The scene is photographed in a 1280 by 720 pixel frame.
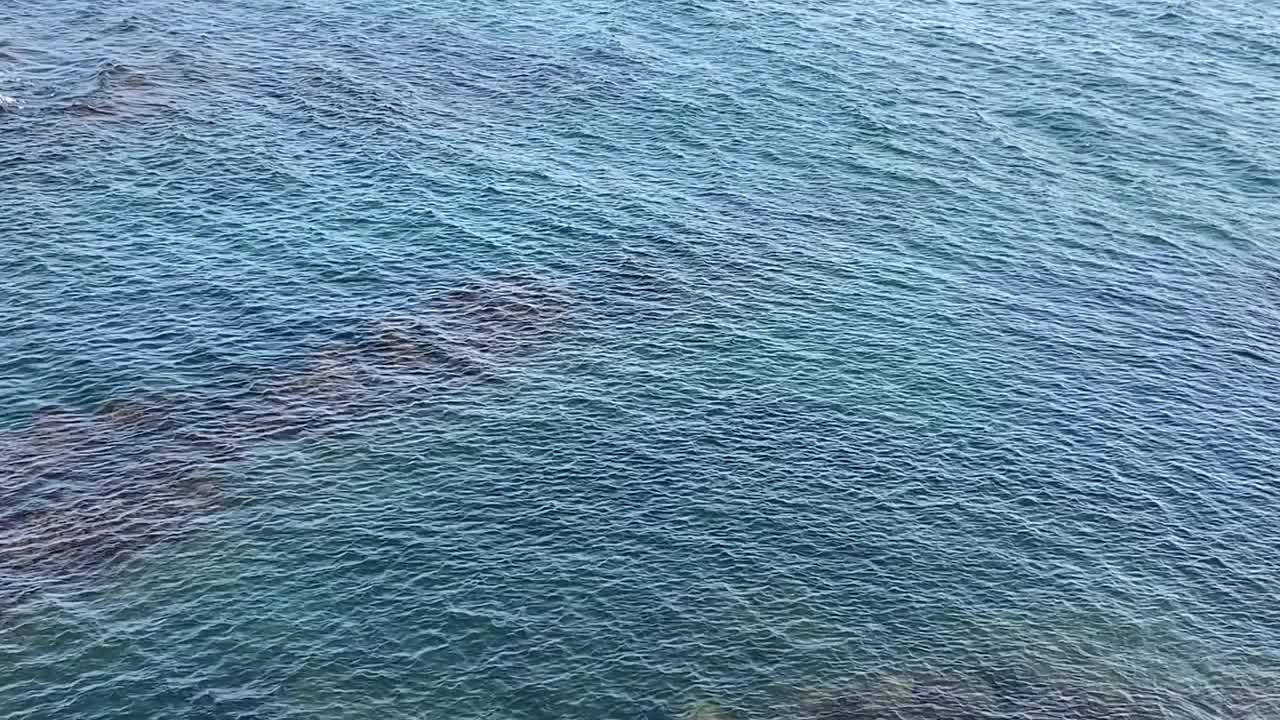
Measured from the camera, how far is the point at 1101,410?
152 m

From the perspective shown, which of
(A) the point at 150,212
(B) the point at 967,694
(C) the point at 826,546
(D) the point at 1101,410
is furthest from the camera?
(A) the point at 150,212

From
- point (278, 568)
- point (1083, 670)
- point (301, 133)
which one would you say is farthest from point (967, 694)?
point (301, 133)

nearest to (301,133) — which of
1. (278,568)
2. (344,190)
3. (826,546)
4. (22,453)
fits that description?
(344,190)

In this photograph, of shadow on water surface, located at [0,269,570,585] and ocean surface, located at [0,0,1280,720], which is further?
shadow on water surface, located at [0,269,570,585]

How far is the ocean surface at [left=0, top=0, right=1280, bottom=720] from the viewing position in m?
118

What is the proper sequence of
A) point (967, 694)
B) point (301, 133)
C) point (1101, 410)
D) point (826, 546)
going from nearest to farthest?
point (967, 694)
point (826, 546)
point (1101, 410)
point (301, 133)

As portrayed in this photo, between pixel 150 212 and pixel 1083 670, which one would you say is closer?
pixel 1083 670

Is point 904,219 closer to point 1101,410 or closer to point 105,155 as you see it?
point 1101,410

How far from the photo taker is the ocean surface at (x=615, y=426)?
11850 cm

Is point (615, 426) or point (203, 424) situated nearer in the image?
point (203, 424)

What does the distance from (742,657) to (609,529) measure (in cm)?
1893

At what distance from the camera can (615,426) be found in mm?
145375

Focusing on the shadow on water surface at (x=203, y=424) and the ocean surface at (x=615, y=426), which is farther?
the shadow on water surface at (x=203, y=424)

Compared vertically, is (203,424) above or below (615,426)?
below
